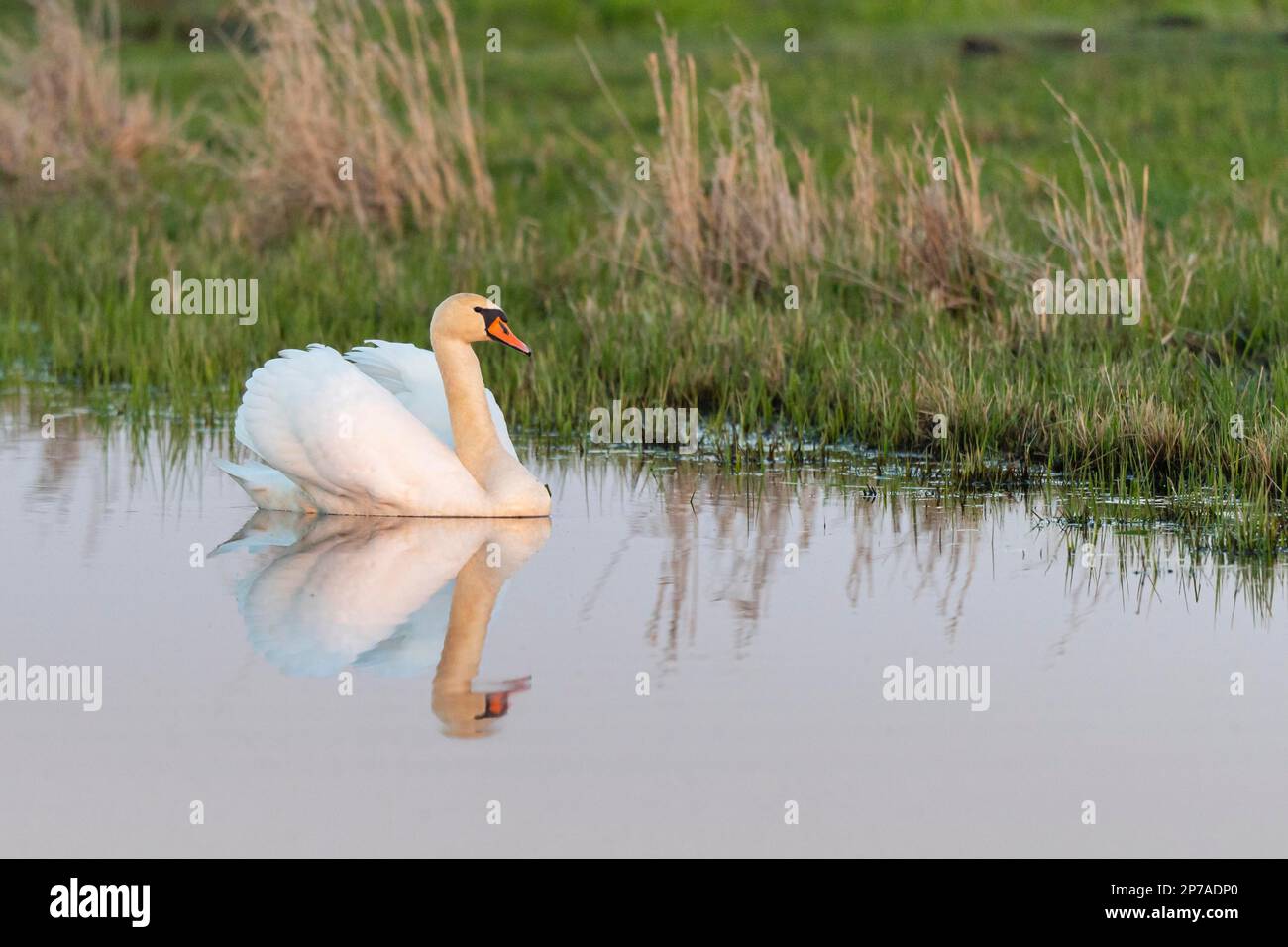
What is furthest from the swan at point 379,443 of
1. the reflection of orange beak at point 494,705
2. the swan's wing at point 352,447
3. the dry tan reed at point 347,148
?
the dry tan reed at point 347,148

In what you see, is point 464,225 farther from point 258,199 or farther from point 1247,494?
point 1247,494

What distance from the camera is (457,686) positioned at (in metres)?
6.21

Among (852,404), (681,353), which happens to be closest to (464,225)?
(681,353)

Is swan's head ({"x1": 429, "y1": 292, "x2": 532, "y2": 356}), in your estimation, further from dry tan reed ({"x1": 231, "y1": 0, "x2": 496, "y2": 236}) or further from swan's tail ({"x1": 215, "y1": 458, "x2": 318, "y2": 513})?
dry tan reed ({"x1": 231, "y1": 0, "x2": 496, "y2": 236})

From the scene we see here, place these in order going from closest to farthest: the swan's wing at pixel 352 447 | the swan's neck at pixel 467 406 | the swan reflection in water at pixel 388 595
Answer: the swan reflection in water at pixel 388 595, the swan's wing at pixel 352 447, the swan's neck at pixel 467 406

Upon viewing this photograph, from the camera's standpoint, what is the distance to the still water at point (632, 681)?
16.8 feet

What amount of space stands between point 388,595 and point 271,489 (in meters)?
1.84

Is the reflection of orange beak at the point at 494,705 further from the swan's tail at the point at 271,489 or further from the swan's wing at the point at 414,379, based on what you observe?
the swan's wing at the point at 414,379

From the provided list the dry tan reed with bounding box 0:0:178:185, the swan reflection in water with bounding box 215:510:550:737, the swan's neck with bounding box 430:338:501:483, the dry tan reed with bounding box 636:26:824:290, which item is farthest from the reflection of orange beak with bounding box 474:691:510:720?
the dry tan reed with bounding box 0:0:178:185

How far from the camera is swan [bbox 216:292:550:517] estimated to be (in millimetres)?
8648

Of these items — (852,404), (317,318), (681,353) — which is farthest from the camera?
(317,318)

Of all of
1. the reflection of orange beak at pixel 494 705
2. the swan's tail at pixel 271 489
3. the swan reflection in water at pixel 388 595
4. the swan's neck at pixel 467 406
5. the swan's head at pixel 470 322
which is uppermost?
the swan's head at pixel 470 322

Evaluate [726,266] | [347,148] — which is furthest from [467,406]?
[347,148]

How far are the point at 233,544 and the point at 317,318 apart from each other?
4882 mm
